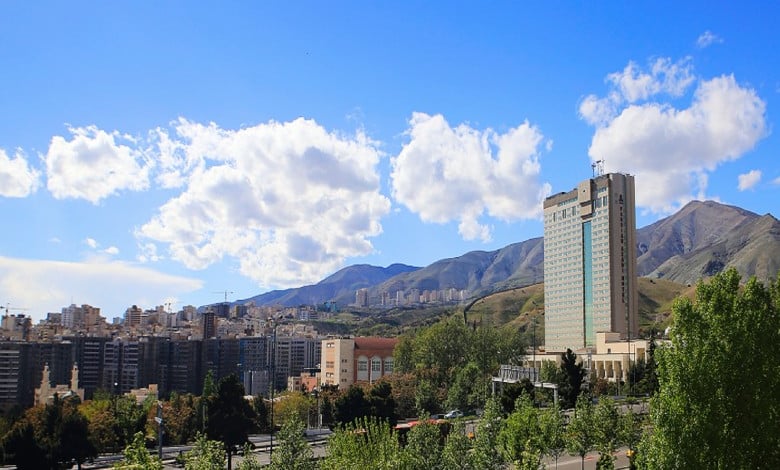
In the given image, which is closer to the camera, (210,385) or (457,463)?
(457,463)

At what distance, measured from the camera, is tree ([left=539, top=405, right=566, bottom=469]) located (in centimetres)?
3347

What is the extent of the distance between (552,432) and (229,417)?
19383mm

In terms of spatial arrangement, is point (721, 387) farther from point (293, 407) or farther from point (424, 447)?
point (293, 407)

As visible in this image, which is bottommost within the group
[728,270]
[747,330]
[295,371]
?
[295,371]

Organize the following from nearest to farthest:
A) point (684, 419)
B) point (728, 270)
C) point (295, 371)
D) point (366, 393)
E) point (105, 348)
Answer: point (684, 419), point (728, 270), point (366, 393), point (105, 348), point (295, 371)

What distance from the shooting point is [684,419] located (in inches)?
760

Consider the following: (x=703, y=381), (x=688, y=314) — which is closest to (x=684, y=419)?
(x=703, y=381)

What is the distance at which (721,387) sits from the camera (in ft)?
63.3

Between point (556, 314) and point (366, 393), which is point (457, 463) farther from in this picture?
point (556, 314)

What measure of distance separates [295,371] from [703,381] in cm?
16042

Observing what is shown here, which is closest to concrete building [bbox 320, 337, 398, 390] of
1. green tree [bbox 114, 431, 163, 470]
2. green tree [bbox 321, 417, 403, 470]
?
green tree [bbox 321, 417, 403, 470]

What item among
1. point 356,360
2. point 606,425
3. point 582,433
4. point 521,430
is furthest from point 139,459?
point 356,360

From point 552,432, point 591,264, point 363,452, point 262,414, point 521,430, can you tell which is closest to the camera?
point 363,452

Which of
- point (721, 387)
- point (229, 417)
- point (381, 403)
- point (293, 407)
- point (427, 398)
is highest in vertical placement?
point (721, 387)
